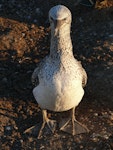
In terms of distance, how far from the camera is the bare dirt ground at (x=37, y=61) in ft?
21.5

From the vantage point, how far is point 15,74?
Result: 752cm

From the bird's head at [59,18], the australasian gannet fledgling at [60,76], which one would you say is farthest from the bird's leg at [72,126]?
the bird's head at [59,18]

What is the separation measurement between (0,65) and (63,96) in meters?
2.09


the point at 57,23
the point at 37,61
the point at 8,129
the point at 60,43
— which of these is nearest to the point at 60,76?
the point at 60,43

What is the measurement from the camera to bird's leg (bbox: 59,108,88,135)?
665cm

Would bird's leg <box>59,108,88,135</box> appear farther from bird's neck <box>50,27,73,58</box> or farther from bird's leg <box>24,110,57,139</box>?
bird's neck <box>50,27,73,58</box>

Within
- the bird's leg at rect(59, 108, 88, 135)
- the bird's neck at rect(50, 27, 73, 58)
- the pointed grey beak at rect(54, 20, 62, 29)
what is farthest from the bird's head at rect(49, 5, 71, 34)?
the bird's leg at rect(59, 108, 88, 135)

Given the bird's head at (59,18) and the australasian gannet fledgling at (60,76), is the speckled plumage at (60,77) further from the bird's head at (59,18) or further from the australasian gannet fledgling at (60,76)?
the bird's head at (59,18)

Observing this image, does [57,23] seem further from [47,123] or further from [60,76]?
[47,123]

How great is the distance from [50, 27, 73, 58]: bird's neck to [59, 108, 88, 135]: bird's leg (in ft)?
3.95

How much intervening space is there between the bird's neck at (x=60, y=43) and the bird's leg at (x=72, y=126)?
1.20m

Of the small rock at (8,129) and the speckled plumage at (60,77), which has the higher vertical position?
the speckled plumage at (60,77)

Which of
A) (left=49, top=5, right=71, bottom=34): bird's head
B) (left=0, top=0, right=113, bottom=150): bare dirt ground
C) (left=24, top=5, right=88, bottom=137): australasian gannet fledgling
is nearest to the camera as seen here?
(left=49, top=5, right=71, bottom=34): bird's head

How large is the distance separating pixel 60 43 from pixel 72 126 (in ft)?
5.29
